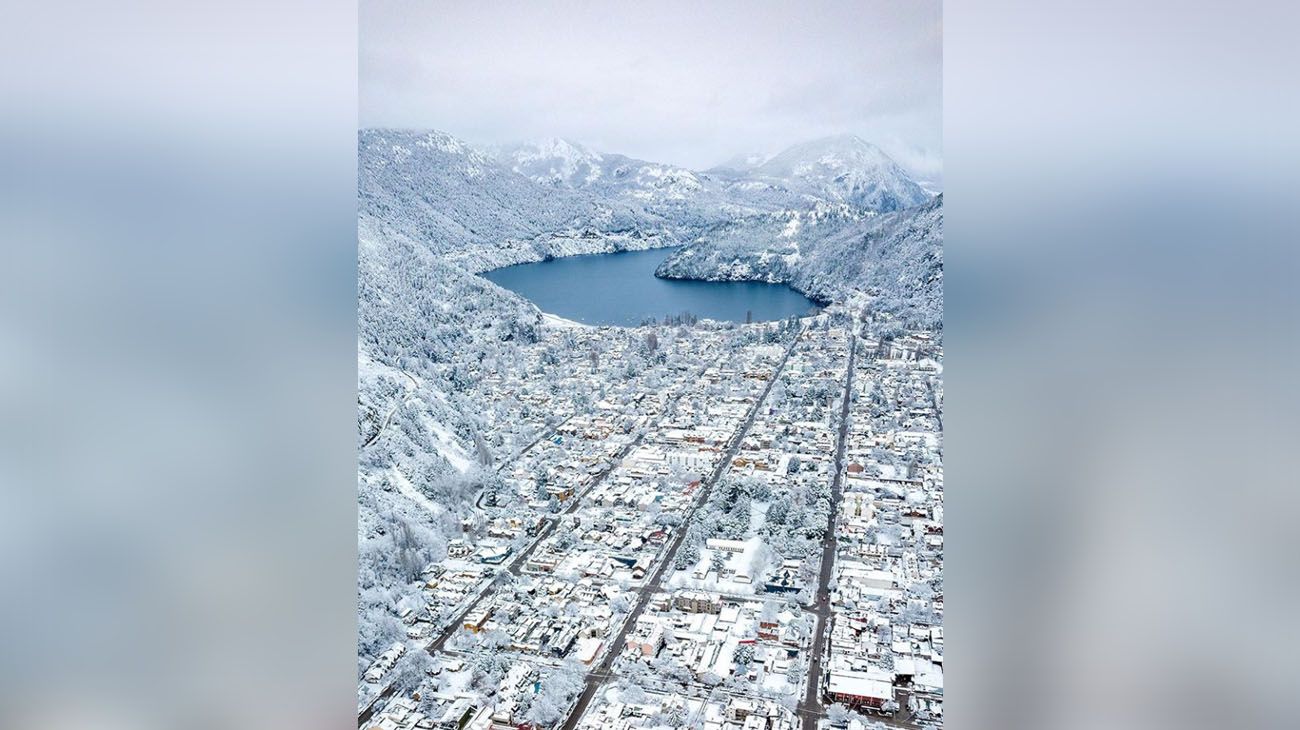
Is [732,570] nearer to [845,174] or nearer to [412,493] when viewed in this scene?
[412,493]

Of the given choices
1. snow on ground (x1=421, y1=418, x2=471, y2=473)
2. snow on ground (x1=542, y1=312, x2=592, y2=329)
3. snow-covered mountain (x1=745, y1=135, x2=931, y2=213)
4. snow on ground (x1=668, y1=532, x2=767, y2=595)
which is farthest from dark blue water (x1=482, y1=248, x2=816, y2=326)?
snow on ground (x1=668, y1=532, x2=767, y2=595)

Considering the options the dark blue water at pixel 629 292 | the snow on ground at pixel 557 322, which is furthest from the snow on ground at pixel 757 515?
the snow on ground at pixel 557 322

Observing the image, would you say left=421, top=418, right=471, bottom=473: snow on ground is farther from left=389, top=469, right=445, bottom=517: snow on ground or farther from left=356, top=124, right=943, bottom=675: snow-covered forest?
left=389, top=469, right=445, bottom=517: snow on ground

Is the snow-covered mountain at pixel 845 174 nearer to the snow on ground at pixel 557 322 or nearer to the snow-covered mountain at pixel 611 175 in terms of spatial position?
the snow-covered mountain at pixel 611 175

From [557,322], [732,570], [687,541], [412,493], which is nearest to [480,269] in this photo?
[557,322]
